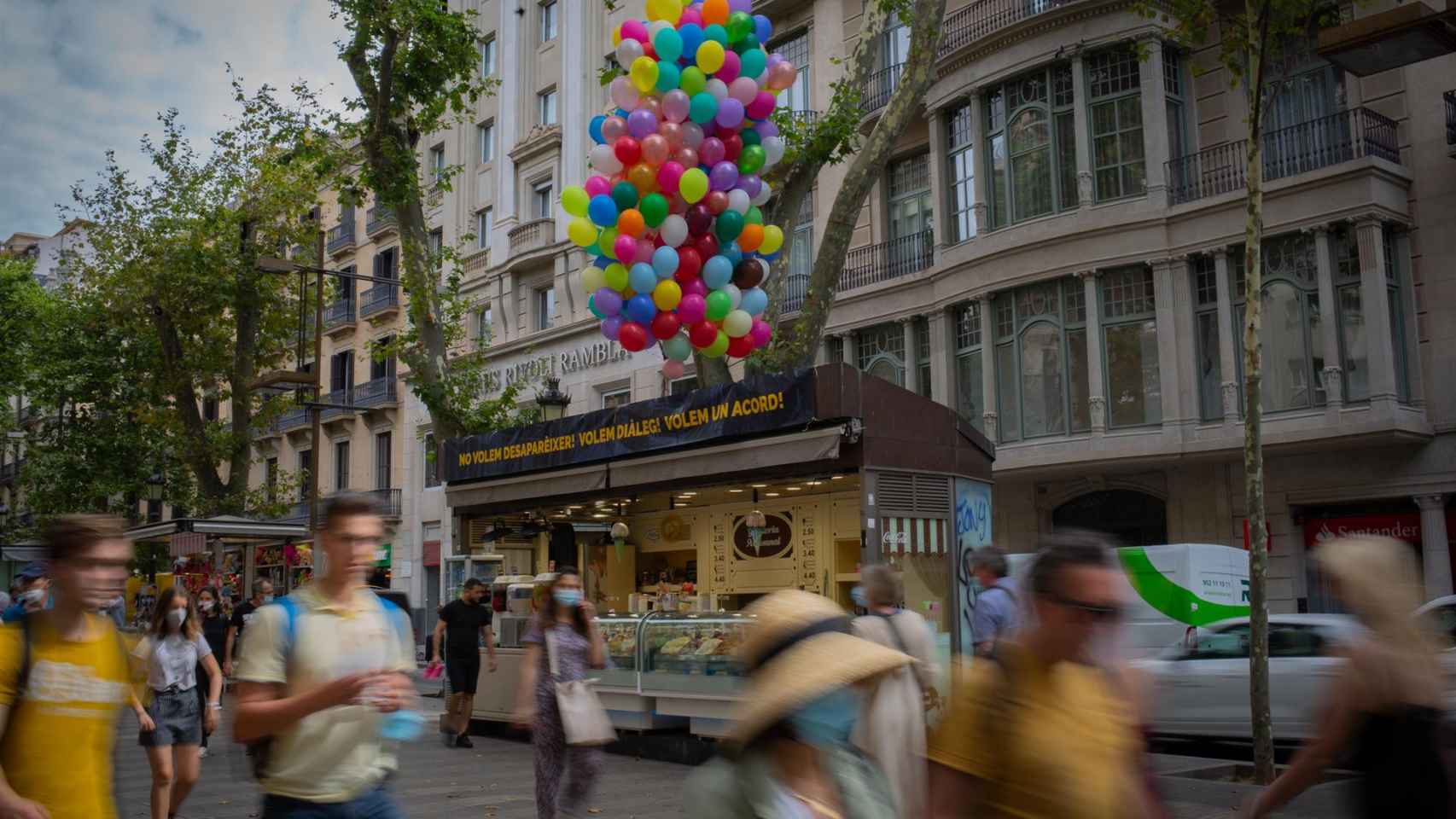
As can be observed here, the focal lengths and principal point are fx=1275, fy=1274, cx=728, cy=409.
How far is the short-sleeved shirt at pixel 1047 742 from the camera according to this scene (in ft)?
9.84

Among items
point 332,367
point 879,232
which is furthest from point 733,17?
point 332,367

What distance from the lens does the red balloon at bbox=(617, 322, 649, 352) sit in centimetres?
1253

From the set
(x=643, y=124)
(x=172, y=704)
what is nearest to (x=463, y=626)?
(x=172, y=704)

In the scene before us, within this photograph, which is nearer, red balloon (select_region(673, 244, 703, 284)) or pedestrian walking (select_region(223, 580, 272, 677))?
red balloon (select_region(673, 244, 703, 284))

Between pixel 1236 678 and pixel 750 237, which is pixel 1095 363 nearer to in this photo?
pixel 1236 678

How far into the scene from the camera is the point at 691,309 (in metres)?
12.3

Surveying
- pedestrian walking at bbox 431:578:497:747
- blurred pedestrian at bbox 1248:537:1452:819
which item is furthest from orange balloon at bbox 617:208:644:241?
blurred pedestrian at bbox 1248:537:1452:819

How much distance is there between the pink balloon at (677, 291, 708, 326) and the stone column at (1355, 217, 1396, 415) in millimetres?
12661

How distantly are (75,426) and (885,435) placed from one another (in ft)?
114

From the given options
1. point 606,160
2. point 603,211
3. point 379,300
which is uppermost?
point 379,300

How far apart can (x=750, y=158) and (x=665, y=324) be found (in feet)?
6.16

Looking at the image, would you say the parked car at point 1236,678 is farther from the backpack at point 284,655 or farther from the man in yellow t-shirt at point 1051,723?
the backpack at point 284,655

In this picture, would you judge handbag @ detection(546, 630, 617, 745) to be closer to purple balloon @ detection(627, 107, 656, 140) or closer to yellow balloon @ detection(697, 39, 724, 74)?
purple balloon @ detection(627, 107, 656, 140)

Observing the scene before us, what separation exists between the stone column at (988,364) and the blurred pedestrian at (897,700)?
17.1 m
